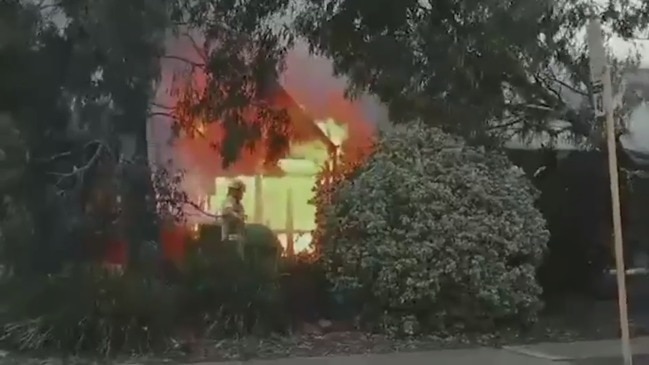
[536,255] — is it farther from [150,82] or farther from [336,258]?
[150,82]

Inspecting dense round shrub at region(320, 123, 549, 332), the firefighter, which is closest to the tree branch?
the firefighter

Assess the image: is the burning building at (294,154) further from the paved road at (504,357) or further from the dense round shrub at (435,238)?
the paved road at (504,357)

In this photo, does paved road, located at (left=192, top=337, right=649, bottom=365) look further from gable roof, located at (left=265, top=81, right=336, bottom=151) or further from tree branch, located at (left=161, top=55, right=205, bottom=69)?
tree branch, located at (left=161, top=55, right=205, bottom=69)

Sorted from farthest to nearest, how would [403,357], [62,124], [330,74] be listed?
[330,74]
[62,124]
[403,357]

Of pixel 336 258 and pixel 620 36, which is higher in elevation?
pixel 620 36

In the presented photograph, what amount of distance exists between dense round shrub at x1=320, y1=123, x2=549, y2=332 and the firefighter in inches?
42.0

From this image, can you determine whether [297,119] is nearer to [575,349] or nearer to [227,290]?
[227,290]

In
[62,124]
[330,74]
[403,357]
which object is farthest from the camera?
[330,74]

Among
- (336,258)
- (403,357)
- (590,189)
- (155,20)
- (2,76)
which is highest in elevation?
(155,20)

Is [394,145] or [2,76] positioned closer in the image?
[2,76]

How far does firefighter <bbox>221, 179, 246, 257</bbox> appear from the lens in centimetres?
1223

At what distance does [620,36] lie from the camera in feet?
43.2

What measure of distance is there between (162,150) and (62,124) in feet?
4.04

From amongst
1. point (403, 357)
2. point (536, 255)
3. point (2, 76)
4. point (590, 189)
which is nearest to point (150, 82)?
point (2, 76)
